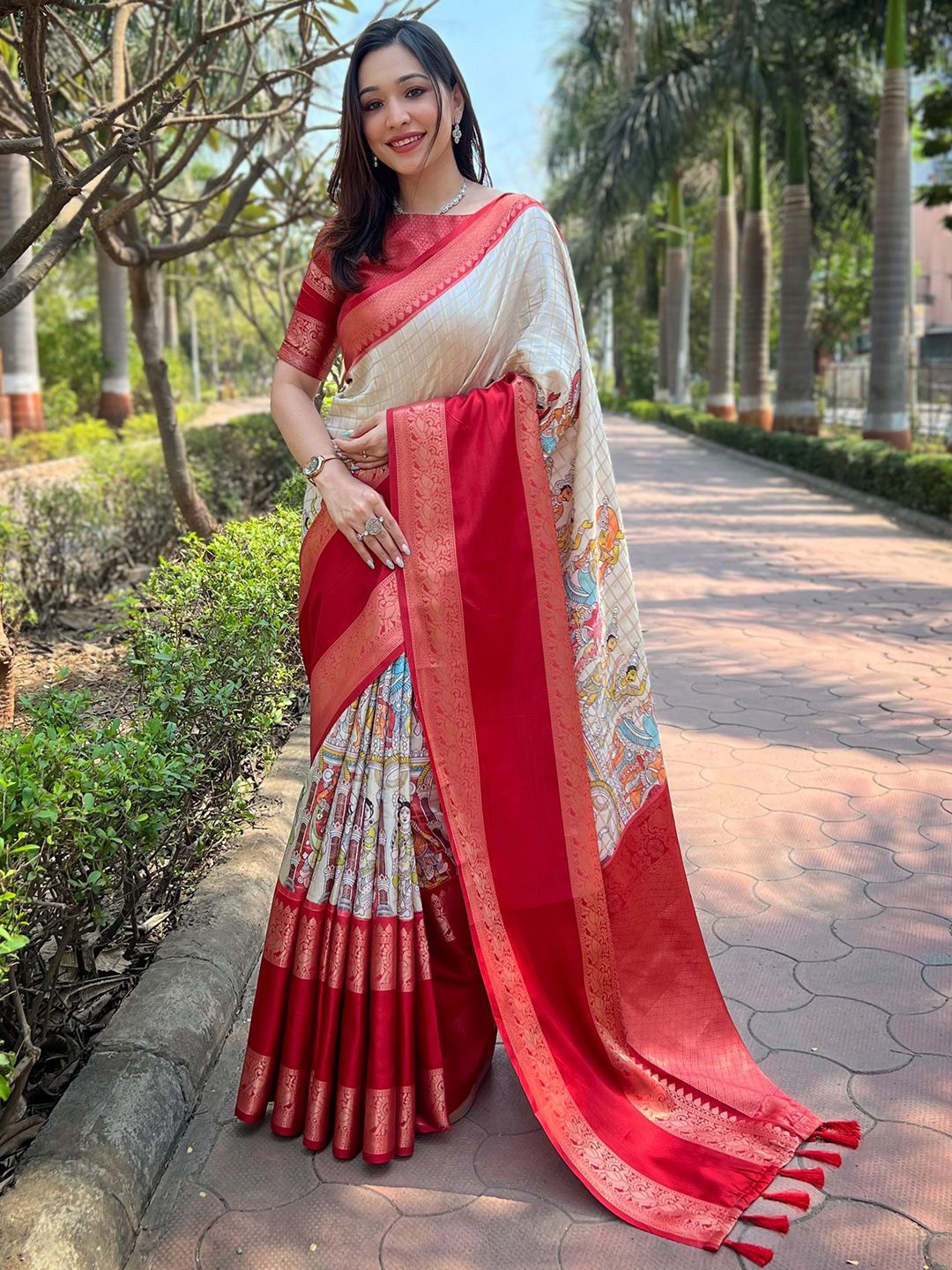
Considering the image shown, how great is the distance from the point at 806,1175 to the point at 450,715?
916 millimetres

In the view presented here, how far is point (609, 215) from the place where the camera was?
1756cm

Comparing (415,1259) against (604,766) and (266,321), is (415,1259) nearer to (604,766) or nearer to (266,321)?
(604,766)

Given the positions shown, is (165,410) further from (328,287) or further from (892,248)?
(892,248)

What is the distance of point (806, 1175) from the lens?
1.84 meters

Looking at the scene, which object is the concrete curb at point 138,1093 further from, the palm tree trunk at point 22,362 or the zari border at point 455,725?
the palm tree trunk at point 22,362

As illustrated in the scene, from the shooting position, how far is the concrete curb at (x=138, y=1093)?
160 cm

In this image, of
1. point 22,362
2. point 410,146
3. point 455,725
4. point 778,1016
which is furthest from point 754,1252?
point 22,362

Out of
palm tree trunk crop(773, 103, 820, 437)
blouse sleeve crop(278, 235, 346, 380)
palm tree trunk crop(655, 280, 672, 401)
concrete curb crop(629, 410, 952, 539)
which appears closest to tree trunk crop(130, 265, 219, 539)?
blouse sleeve crop(278, 235, 346, 380)

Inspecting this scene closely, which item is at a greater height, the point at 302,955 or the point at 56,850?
the point at 56,850

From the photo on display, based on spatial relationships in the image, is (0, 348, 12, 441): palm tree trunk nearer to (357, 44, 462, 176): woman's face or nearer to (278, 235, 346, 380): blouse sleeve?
(278, 235, 346, 380): blouse sleeve

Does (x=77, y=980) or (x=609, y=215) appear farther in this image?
(x=609, y=215)

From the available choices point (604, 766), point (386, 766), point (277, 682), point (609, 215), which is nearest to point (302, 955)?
point (386, 766)

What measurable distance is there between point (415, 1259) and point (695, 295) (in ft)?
107

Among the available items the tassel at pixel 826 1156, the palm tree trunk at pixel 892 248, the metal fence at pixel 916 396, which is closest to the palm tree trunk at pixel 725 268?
the metal fence at pixel 916 396
